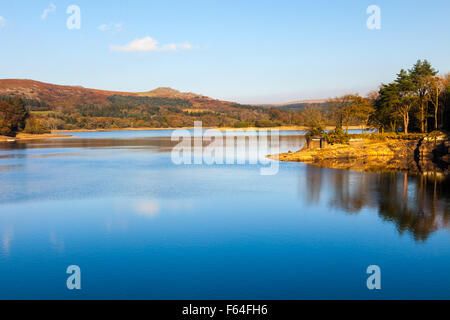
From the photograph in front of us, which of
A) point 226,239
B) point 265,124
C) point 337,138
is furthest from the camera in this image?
point 265,124

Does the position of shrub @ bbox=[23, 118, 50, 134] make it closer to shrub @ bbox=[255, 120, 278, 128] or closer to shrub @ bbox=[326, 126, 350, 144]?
shrub @ bbox=[255, 120, 278, 128]

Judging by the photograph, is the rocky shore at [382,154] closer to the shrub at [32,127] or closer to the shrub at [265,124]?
the shrub at [32,127]

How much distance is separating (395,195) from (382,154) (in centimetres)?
2226

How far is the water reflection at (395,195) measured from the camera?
13490 millimetres

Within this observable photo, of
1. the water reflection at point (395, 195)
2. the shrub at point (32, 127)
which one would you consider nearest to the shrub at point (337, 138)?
the water reflection at point (395, 195)

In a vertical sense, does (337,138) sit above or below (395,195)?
above

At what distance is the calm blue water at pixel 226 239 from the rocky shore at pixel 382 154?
10685 millimetres

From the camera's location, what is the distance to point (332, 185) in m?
21.2

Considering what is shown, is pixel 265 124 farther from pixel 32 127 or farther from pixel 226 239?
pixel 226 239

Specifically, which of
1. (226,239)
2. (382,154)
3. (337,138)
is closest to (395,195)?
(226,239)

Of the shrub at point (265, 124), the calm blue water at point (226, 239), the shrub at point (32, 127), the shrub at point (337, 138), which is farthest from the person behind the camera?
the shrub at point (265, 124)

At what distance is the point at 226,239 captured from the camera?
11.9 meters

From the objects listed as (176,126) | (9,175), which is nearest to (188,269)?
(9,175)
